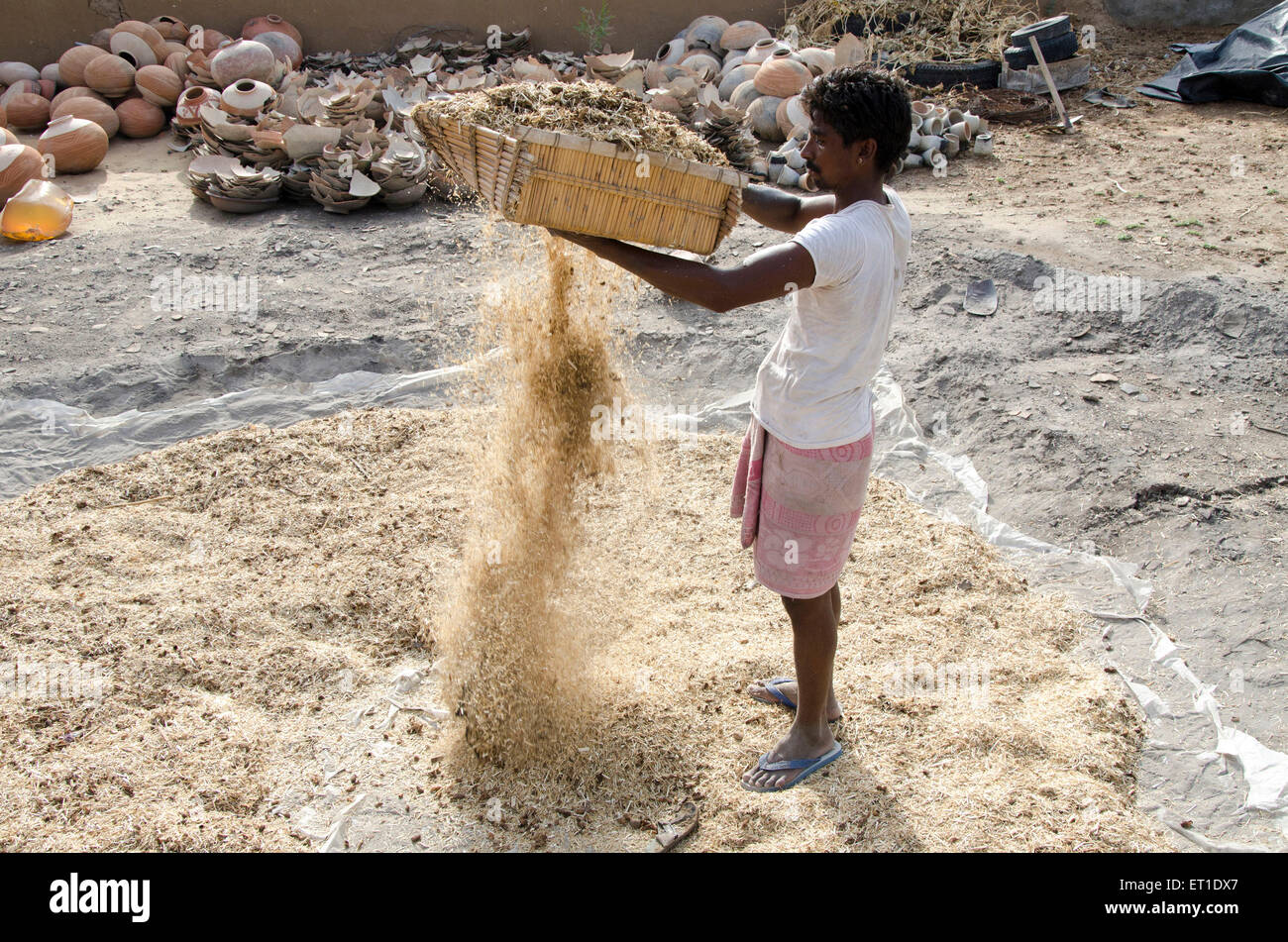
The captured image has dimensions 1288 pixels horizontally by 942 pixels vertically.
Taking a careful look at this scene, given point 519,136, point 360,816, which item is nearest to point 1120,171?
point 519,136

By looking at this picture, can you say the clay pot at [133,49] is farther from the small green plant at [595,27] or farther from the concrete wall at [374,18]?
the small green plant at [595,27]

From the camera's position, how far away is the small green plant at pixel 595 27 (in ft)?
26.1

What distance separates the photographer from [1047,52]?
7.44 m

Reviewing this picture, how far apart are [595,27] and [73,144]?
4.09m

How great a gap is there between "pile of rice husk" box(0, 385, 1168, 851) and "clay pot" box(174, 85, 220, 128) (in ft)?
12.9

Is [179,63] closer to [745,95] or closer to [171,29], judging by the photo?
[171,29]

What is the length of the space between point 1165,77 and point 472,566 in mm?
7398

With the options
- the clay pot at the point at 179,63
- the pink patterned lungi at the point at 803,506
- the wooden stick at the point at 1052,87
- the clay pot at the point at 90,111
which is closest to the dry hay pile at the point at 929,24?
the wooden stick at the point at 1052,87

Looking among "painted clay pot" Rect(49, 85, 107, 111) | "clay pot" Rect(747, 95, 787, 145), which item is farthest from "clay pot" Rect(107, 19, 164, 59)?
"clay pot" Rect(747, 95, 787, 145)

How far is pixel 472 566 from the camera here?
2.63 metres

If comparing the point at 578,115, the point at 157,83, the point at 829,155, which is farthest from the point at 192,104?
the point at 829,155

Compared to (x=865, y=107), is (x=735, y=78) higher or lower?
lower

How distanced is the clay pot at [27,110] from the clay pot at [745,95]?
5.03 meters

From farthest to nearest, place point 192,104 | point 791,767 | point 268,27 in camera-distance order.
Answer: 1. point 268,27
2. point 192,104
3. point 791,767
